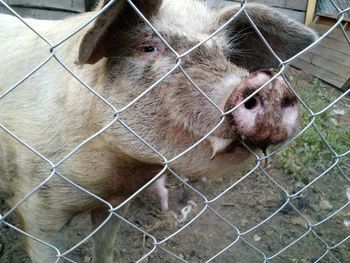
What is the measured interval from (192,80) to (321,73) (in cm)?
469

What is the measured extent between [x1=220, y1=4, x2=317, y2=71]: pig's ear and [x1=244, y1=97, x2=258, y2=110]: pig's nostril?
75 centimetres

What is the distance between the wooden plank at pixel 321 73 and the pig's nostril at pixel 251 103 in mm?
4529

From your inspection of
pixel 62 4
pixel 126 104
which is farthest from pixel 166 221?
pixel 62 4

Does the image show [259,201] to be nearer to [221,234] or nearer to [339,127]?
[221,234]

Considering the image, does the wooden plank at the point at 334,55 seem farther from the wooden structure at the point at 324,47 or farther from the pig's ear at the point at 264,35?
the pig's ear at the point at 264,35

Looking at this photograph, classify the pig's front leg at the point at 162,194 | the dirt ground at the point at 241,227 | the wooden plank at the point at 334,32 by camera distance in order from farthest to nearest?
the wooden plank at the point at 334,32 < the pig's front leg at the point at 162,194 < the dirt ground at the point at 241,227

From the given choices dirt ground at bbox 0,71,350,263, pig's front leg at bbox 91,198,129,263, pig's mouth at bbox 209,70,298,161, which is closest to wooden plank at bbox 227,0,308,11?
dirt ground at bbox 0,71,350,263

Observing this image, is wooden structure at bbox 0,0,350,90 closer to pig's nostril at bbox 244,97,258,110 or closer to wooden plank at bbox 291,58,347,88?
wooden plank at bbox 291,58,347,88

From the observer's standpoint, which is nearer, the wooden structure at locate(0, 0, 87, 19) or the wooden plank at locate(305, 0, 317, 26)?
the wooden structure at locate(0, 0, 87, 19)

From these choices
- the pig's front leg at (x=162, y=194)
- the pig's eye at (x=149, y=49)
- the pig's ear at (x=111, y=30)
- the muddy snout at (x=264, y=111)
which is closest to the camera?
the muddy snout at (x=264, y=111)

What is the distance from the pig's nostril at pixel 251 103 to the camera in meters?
1.37

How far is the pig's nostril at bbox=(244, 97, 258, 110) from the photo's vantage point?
→ 137 centimetres

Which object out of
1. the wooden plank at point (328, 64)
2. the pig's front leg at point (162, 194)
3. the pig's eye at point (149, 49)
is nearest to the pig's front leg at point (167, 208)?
the pig's front leg at point (162, 194)

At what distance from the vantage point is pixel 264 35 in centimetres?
215
